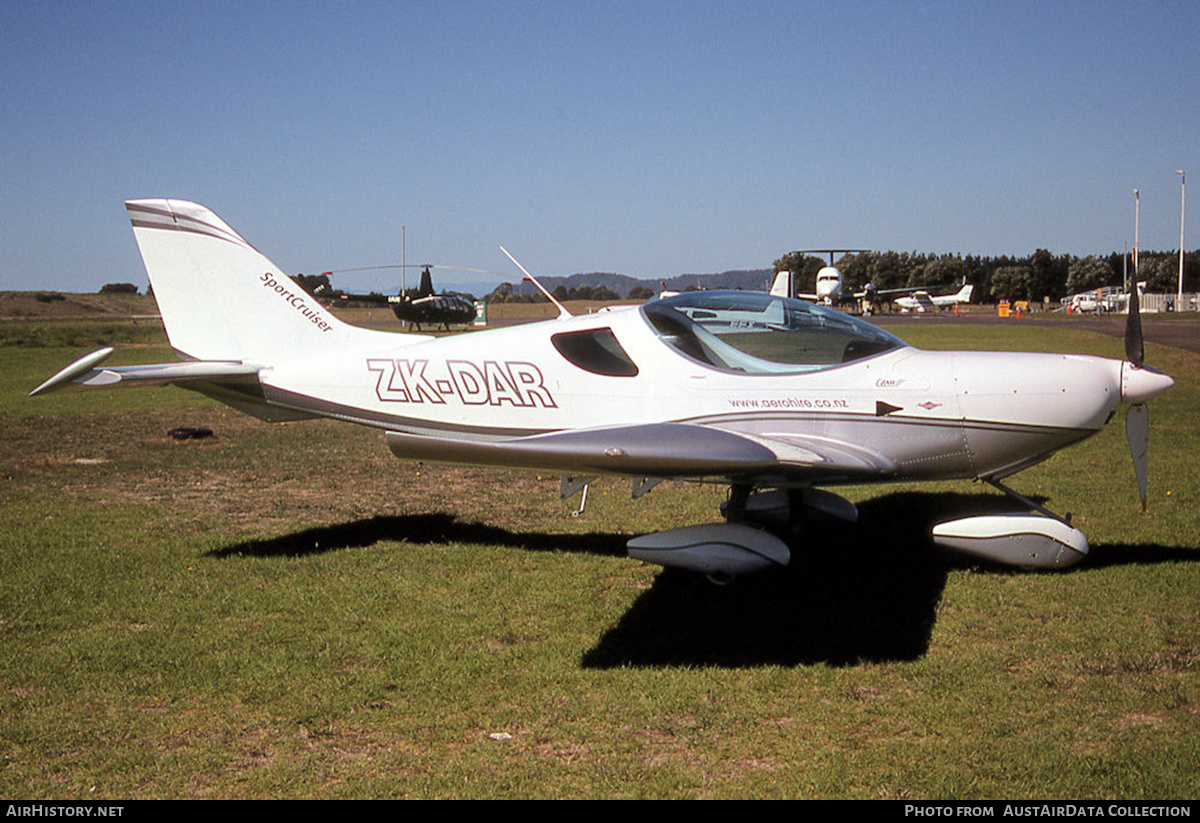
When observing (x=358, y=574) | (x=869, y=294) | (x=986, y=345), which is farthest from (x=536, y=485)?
(x=869, y=294)

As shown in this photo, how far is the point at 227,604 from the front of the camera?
6.25 metres

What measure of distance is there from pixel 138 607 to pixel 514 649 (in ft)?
8.92

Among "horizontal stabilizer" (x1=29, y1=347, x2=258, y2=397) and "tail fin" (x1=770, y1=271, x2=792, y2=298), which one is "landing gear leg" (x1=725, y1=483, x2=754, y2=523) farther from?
"tail fin" (x1=770, y1=271, x2=792, y2=298)

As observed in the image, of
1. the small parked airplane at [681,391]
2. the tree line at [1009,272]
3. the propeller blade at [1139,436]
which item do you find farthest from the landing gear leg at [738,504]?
the tree line at [1009,272]

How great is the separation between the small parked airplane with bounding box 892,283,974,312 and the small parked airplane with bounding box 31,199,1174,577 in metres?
74.6

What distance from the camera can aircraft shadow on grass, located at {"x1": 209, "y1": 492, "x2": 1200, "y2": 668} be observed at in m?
5.45

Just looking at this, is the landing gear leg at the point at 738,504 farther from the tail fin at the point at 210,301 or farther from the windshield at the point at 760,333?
the tail fin at the point at 210,301

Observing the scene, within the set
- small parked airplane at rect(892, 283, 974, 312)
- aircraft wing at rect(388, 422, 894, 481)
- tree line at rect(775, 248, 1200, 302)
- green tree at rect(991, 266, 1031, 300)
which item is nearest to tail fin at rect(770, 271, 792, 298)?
aircraft wing at rect(388, 422, 894, 481)

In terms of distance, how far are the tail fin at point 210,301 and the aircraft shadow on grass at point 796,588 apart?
1721 millimetres

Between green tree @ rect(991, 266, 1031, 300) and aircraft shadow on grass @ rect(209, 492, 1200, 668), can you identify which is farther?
green tree @ rect(991, 266, 1031, 300)

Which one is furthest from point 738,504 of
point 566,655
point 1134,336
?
point 1134,336

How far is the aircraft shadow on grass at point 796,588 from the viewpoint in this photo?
5.45 m

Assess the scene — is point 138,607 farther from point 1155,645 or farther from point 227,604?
point 1155,645

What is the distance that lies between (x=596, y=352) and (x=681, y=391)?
29.8 inches
